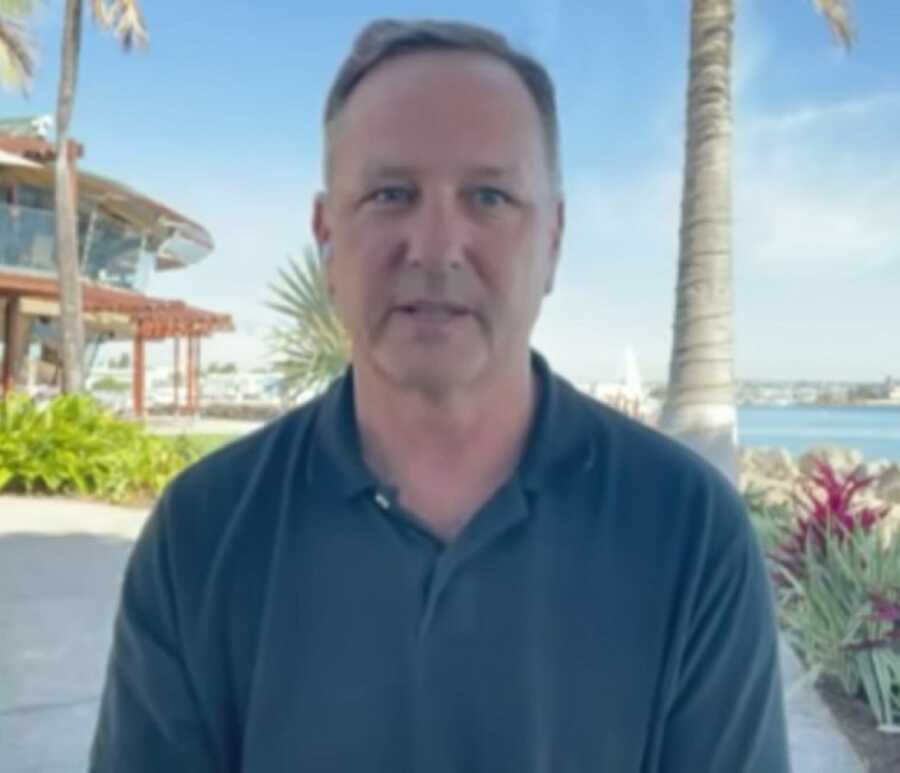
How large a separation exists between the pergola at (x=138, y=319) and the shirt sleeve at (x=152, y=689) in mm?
25494

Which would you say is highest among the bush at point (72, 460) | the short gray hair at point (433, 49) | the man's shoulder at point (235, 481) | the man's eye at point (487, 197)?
the short gray hair at point (433, 49)

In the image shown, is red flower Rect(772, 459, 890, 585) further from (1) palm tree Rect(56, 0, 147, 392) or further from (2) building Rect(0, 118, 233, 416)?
(2) building Rect(0, 118, 233, 416)

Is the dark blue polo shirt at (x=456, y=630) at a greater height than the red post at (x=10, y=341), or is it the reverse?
the red post at (x=10, y=341)

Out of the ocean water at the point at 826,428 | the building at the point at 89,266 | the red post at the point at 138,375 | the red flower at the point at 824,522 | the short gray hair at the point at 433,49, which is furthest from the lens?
the red post at the point at 138,375

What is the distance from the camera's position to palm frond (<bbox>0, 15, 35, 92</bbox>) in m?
19.3

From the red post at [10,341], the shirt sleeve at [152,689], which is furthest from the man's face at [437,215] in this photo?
the red post at [10,341]

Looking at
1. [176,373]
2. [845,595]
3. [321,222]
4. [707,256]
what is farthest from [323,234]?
[176,373]

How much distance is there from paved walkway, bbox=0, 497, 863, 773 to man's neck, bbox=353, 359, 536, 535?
115 inches

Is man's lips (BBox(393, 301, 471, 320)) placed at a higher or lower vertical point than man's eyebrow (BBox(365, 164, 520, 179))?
lower

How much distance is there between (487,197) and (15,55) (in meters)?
20.7

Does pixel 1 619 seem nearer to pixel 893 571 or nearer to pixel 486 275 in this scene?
pixel 893 571

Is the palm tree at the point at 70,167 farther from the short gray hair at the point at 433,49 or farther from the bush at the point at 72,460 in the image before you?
the short gray hair at the point at 433,49

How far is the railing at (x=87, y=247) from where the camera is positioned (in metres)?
25.5

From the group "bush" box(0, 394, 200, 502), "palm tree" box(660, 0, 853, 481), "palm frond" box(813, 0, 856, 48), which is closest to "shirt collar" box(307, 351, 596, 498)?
"palm tree" box(660, 0, 853, 481)
